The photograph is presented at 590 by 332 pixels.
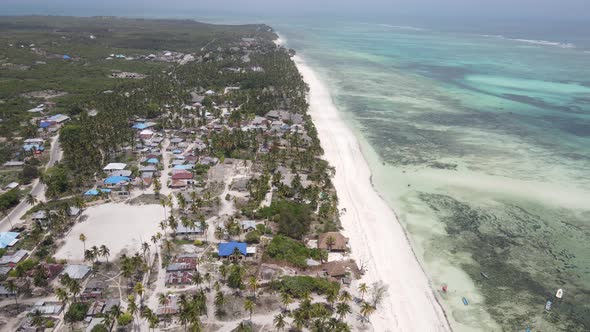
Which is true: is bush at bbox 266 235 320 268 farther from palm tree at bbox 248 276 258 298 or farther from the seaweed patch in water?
the seaweed patch in water

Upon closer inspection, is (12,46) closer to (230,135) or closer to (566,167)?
(230,135)

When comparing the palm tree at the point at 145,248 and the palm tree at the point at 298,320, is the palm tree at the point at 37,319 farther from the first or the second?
the palm tree at the point at 298,320

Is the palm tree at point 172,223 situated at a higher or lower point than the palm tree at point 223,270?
higher

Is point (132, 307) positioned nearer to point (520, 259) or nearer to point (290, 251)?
point (290, 251)

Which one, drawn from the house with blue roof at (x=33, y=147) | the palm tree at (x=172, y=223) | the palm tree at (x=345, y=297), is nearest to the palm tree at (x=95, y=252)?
the palm tree at (x=172, y=223)

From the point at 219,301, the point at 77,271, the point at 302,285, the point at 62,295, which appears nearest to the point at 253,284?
the point at 219,301

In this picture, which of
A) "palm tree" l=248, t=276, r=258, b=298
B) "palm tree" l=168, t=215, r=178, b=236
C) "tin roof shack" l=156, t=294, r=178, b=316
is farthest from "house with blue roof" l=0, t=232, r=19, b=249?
"palm tree" l=248, t=276, r=258, b=298
